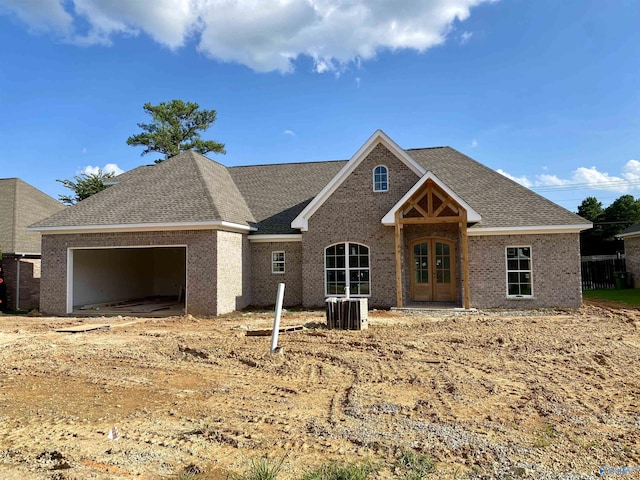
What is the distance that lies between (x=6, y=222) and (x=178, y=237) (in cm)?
1090

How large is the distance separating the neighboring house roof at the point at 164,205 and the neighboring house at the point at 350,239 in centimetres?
6

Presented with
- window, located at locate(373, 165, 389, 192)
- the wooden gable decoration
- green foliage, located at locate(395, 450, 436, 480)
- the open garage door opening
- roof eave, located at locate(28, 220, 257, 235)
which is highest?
window, located at locate(373, 165, 389, 192)

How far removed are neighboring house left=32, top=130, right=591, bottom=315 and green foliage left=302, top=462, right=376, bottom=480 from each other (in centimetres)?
1232

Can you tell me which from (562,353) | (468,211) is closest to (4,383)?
(562,353)

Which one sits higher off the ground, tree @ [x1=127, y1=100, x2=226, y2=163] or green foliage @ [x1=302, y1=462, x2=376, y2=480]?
tree @ [x1=127, y1=100, x2=226, y2=163]

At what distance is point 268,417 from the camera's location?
5.77 meters

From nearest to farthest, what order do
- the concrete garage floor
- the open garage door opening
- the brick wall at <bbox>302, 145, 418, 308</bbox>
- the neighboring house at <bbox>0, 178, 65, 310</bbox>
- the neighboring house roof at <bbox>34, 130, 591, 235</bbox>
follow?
1. the neighboring house roof at <bbox>34, 130, 591, 235</bbox>
2. the concrete garage floor
3. the brick wall at <bbox>302, 145, 418, 308</bbox>
4. the open garage door opening
5. the neighboring house at <bbox>0, 178, 65, 310</bbox>

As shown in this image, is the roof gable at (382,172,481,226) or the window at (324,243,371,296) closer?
the roof gable at (382,172,481,226)

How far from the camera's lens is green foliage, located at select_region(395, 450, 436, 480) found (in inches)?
162

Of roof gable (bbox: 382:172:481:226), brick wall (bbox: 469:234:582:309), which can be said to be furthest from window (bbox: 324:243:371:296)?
brick wall (bbox: 469:234:582:309)

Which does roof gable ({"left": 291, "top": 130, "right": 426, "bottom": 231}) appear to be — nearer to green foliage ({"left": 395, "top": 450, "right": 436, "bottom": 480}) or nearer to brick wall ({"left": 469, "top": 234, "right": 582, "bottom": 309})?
brick wall ({"left": 469, "top": 234, "right": 582, "bottom": 309})

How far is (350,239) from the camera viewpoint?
1772cm

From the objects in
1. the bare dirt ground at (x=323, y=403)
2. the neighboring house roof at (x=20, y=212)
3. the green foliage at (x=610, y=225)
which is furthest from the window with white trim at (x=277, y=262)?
the green foliage at (x=610, y=225)

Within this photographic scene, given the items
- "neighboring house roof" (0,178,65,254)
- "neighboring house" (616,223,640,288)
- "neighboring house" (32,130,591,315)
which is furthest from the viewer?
"neighboring house" (616,223,640,288)
